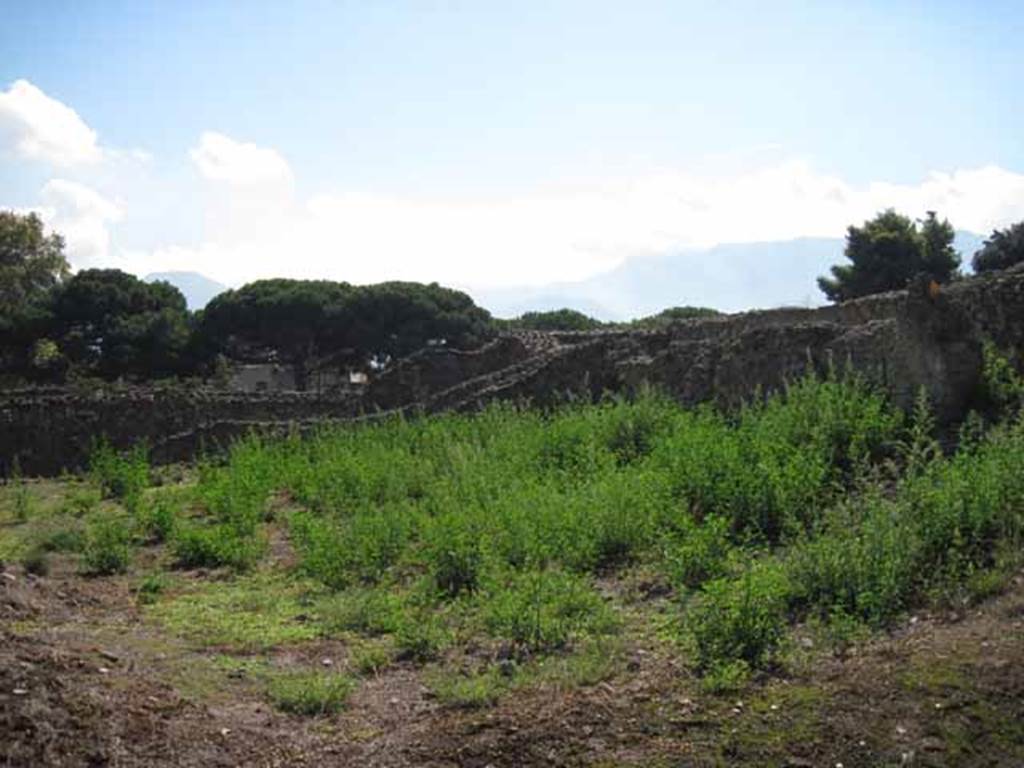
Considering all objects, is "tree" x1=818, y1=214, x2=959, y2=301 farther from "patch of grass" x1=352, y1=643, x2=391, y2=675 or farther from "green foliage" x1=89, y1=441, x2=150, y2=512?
"patch of grass" x1=352, y1=643, x2=391, y2=675

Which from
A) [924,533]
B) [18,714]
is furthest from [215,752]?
[924,533]

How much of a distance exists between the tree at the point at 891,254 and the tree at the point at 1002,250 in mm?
1706

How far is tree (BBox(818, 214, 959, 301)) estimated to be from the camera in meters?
36.2

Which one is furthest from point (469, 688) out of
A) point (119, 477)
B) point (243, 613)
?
point (119, 477)

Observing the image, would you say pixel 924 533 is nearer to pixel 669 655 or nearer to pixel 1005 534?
pixel 1005 534

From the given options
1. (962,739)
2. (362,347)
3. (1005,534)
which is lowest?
(962,739)

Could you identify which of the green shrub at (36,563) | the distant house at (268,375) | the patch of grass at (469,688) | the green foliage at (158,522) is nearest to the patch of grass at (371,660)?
the patch of grass at (469,688)

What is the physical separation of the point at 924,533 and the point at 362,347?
33.7 meters

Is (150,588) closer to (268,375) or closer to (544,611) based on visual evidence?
(544,611)

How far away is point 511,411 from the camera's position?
1525cm

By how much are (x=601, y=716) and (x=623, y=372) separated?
11083mm

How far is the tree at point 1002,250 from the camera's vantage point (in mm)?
32125

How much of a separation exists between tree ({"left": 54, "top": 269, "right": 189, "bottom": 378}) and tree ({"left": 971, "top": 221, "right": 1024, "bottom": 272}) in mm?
24705

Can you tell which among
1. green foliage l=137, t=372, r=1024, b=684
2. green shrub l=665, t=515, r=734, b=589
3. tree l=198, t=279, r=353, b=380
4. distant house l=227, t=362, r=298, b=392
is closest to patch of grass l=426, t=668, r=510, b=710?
green foliage l=137, t=372, r=1024, b=684
